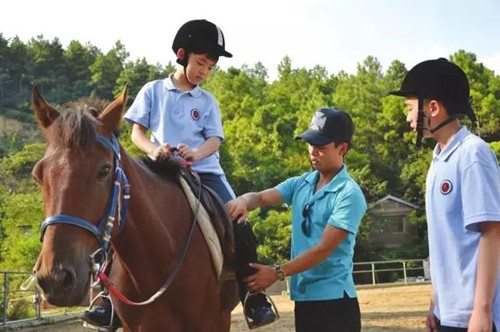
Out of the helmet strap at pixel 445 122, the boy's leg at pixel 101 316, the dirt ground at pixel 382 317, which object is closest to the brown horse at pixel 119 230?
the boy's leg at pixel 101 316

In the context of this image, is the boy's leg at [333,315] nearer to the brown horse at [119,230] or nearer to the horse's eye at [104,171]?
the brown horse at [119,230]

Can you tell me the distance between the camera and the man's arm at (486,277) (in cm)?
242

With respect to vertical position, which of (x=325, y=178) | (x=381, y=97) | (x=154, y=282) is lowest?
(x=154, y=282)

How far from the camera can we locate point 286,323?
12.0 m

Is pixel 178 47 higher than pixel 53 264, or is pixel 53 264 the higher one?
pixel 178 47

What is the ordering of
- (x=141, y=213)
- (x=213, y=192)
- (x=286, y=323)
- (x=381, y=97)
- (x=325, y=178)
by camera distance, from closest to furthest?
(x=141, y=213)
(x=325, y=178)
(x=213, y=192)
(x=286, y=323)
(x=381, y=97)

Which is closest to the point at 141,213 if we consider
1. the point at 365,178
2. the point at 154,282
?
the point at 154,282

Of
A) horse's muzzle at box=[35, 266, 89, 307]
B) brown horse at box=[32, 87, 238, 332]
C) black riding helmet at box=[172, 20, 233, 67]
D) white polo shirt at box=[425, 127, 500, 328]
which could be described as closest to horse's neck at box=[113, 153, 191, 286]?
brown horse at box=[32, 87, 238, 332]

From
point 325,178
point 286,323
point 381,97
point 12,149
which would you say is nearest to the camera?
point 325,178

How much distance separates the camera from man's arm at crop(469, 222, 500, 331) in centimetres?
242

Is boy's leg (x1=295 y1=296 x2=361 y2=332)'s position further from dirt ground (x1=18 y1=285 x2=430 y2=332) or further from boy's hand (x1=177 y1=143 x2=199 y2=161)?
dirt ground (x1=18 y1=285 x2=430 y2=332)

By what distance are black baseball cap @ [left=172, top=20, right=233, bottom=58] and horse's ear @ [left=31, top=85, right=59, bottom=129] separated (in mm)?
1373

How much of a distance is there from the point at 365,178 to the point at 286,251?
1295cm

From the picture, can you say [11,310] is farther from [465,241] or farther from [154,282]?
[465,241]
